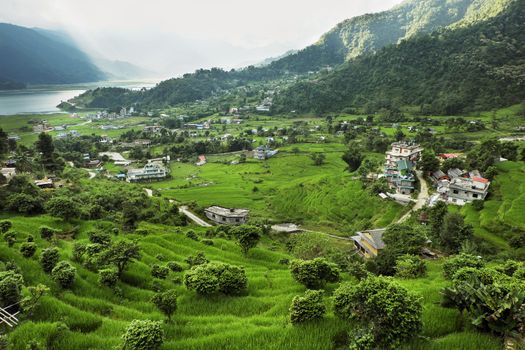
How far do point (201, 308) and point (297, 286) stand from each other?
475 cm

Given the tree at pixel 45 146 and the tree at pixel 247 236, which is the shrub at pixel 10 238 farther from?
the tree at pixel 45 146

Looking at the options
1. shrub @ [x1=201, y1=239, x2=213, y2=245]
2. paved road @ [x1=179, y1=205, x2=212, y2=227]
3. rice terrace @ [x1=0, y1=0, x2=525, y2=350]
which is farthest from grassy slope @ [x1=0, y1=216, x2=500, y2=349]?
paved road @ [x1=179, y1=205, x2=212, y2=227]

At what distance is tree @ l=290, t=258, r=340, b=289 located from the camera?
1614 centimetres

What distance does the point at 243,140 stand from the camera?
91.1 metres

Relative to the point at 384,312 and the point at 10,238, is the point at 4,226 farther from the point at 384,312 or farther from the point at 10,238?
the point at 384,312

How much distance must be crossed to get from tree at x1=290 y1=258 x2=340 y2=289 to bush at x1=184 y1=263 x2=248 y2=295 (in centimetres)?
286

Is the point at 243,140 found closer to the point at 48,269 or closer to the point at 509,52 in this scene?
the point at 48,269

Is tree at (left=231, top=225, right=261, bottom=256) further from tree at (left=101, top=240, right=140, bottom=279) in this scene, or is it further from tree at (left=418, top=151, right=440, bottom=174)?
tree at (left=418, top=151, right=440, bottom=174)

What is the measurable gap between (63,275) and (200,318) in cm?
603

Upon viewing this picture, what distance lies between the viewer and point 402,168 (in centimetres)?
5150

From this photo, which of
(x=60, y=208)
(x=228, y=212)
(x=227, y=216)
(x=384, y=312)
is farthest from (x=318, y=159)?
(x=384, y=312)

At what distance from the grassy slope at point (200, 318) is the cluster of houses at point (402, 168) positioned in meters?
30.6

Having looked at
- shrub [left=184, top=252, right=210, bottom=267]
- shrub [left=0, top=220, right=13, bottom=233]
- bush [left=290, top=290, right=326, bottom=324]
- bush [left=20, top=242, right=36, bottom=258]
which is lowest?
shrub [left=184, top=252, right=210, bottom=267]

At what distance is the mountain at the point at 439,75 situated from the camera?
105 meters
